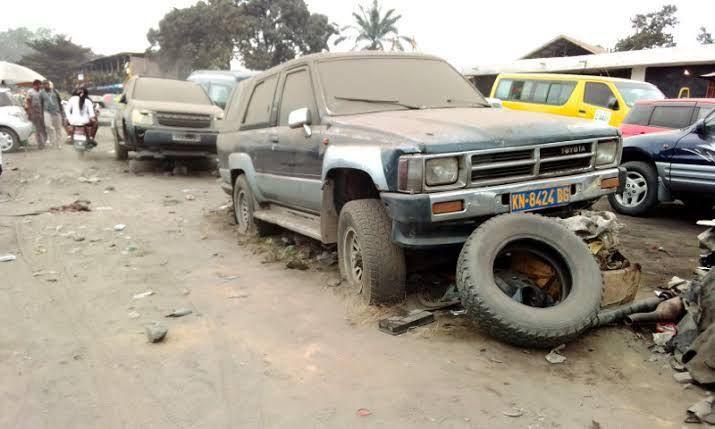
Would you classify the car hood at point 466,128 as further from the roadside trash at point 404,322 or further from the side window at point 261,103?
the side window at point 261,103

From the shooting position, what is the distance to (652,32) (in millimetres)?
32406

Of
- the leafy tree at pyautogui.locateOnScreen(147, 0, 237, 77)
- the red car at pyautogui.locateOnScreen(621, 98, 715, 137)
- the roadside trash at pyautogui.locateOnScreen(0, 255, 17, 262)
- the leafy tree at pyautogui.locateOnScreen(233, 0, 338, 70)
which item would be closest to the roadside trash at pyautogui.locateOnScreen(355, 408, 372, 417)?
the roadside trash at pyautogui.locateOnScreen(0, 255, 17, 262)

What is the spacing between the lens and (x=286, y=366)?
3.30 meters

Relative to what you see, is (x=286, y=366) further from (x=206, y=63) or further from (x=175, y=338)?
(x=206, y=63)

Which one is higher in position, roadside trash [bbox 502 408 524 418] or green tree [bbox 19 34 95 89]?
green tree [bbox 19 34 95 89]

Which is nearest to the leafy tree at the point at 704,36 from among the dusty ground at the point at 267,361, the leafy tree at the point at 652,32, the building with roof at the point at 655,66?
the leafy tree at the point at 652,32

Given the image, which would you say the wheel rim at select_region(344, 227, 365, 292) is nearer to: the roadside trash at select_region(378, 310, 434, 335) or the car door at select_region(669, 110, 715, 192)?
the roadside trash at select_region(378, 310, 434, 335)

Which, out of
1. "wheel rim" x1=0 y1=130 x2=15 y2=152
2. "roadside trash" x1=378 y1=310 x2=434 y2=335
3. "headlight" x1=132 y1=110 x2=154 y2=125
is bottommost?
"roadside trash" x1=378 y1=310 x2=434 y2=335

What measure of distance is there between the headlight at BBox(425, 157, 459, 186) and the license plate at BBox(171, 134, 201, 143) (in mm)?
8139

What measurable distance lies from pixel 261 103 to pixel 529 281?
3520mm

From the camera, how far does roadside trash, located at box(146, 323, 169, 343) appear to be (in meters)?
3.65

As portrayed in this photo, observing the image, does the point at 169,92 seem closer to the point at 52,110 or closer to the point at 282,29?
the point at 52,110

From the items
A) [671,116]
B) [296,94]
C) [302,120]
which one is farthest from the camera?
[671,116]

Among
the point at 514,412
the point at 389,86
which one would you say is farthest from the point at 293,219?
the point at 514,412
